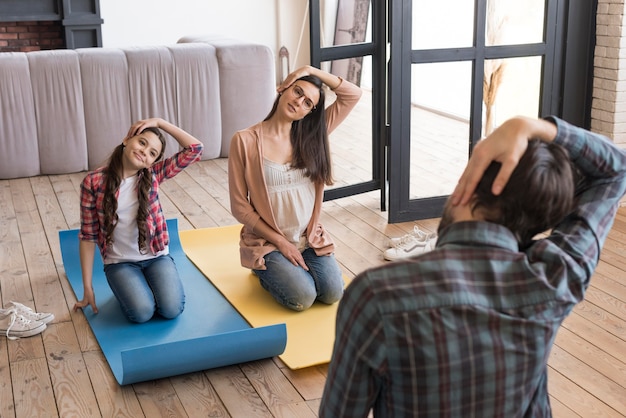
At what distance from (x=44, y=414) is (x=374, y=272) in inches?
68.4

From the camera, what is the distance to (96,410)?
255 centimetres

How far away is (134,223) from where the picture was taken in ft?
10.3

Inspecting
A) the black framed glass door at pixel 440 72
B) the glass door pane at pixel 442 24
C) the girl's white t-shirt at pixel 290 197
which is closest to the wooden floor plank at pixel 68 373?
the girl's white t-shirt at pixel 290 197

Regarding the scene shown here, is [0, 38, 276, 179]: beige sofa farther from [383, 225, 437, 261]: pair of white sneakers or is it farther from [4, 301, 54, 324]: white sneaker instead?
[4, 301, 54, 324]: white sneaker

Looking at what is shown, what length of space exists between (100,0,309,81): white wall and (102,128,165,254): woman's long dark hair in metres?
5.34

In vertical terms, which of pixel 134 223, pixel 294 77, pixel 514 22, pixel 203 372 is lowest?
pixel 203 372

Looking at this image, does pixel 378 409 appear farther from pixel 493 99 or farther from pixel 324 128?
pixel 493 99

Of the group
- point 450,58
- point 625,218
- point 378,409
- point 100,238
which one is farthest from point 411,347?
point 625,218

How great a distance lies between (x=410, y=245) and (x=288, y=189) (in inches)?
32.8

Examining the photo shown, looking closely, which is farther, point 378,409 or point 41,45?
point 41,45

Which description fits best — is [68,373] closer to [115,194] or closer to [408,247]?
[115,194]

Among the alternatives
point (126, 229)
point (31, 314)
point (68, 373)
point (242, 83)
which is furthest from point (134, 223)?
point (242, 83)

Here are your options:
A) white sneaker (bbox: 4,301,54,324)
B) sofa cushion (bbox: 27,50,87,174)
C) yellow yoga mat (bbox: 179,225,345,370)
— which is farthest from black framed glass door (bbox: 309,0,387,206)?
white sneaker (bbox: 4,301,54,324)

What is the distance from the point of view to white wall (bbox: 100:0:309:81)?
8125 mm
